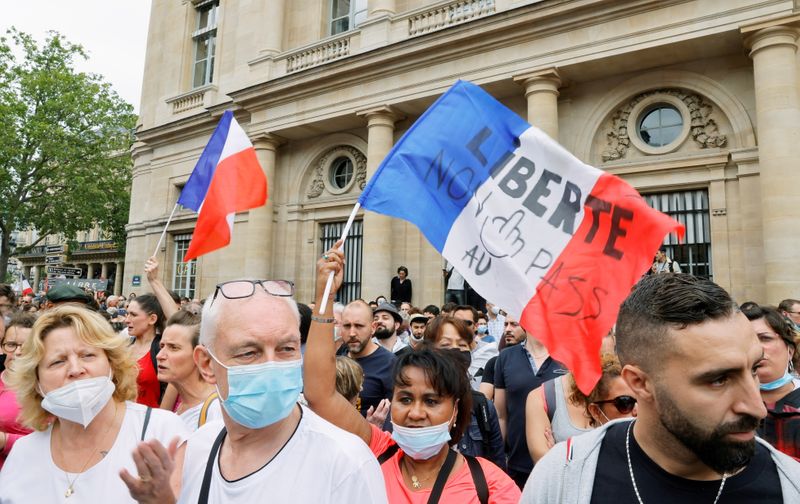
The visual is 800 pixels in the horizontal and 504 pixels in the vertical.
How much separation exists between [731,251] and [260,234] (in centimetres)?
1235

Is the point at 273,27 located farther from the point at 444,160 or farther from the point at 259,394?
the point at 259,394

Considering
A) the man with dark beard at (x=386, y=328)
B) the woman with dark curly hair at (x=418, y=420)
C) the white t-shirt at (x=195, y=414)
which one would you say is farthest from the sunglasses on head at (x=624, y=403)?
the man with dark beard at (x=386, y=328)

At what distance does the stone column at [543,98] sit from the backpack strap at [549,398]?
9375 mm

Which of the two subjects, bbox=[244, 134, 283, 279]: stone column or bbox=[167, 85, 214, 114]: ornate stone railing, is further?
bbox=[167, 85, 214, 114]: ornate stone railing

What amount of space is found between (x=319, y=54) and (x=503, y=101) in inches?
239

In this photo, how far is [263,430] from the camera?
1913 mm

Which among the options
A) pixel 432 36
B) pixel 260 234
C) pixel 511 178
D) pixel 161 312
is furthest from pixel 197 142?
pixel 511 178

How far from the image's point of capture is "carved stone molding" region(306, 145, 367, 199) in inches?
645

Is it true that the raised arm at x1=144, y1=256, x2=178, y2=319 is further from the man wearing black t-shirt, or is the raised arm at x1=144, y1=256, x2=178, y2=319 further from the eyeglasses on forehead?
the eyeglasses on forehead

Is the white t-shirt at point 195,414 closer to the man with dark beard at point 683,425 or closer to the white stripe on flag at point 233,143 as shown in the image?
the man with dark beard at point 683,425

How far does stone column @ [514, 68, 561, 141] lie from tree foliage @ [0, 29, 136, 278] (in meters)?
25.7

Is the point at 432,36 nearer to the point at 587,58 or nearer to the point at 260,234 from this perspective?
the point at 587,58

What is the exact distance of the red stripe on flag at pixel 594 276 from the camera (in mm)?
2713

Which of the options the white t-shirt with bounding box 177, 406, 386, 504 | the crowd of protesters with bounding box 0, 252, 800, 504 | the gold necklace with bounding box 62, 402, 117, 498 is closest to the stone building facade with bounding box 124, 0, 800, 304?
the crowd of protesters with bounding box 0, 252, 800, 504
